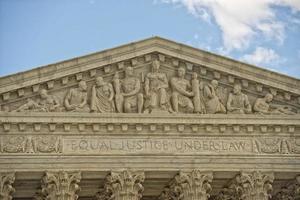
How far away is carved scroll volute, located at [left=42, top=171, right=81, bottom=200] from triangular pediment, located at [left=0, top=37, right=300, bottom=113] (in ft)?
9.87

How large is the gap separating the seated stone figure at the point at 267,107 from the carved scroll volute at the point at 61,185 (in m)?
8.07

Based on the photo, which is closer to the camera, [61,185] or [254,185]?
[61,185]

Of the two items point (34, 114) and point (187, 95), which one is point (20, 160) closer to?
point (34, 114)

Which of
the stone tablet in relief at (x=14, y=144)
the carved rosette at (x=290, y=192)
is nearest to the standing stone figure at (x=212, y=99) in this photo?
the carved rosette at (x=290, y=192)

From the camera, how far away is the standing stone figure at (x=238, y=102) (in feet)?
96.6

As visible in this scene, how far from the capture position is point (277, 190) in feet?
101

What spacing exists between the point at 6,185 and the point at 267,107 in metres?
11.2

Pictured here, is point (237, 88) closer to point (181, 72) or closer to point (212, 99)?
point (212, 99)

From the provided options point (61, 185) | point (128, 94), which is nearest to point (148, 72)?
point (128, 94)

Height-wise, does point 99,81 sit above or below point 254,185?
above

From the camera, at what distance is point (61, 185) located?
1061 inches

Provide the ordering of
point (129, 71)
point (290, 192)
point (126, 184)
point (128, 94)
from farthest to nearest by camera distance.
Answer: point (290, 192)
point (129, 71)
point (128, 94)
point (126, 184)

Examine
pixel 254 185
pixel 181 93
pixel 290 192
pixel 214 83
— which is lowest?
pixel 290 192

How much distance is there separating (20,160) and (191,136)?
6.92m
